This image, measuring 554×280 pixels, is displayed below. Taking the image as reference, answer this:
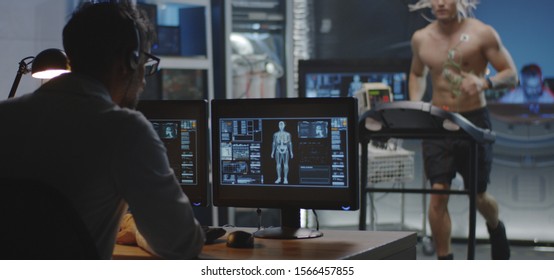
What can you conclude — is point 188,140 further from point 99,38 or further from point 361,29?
point 361,29

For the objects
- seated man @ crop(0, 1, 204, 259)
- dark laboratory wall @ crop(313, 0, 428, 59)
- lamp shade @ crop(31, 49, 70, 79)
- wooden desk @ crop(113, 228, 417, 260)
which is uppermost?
dark laboratory wall @ crop(313, 0, 428, 59)

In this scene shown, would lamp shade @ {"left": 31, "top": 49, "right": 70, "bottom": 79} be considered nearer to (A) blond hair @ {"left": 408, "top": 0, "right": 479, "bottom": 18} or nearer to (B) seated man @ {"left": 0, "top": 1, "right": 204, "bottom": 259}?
(B) seated man @ {"left": 0, "top": 1, "right": 204, "bottom": 259}

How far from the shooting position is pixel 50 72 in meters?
2.52

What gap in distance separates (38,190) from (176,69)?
4109 mm

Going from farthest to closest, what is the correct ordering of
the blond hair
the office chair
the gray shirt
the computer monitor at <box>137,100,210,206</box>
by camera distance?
the blond hair → the computer monitor at <box>137,100,210,206</box> → the gray shirt → the office chair

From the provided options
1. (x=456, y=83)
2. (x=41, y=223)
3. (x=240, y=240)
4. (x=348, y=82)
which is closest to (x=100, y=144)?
(x=41, y=223)

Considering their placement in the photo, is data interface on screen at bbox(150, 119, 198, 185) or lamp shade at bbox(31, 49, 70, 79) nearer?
lamp shade at bbox(31, 49, 70, 79)

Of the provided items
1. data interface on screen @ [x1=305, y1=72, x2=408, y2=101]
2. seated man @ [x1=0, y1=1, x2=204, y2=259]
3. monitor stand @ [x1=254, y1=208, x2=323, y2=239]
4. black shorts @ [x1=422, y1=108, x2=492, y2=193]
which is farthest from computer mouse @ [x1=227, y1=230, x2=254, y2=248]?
Answer: data interface on screen @ [x1=305, y1=72, x2=408, y2=101]

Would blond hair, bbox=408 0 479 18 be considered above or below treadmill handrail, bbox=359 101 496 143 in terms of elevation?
above

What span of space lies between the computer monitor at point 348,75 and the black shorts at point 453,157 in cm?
61

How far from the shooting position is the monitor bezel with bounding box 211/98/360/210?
2.55 meters

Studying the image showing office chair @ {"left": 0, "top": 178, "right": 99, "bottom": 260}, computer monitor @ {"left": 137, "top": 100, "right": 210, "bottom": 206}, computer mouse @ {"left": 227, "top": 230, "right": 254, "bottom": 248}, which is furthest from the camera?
computer monitor @ {"left": 137, "top": 100, "right": 210, "bottom": 206}

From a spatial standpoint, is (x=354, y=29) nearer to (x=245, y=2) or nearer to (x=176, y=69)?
(x=245, y=2)
